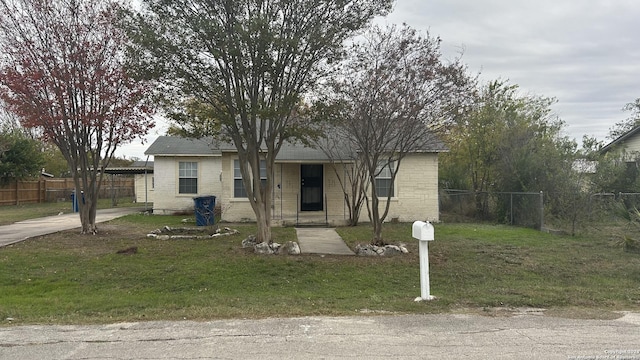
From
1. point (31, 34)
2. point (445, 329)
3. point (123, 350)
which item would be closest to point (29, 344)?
point (123, 350)

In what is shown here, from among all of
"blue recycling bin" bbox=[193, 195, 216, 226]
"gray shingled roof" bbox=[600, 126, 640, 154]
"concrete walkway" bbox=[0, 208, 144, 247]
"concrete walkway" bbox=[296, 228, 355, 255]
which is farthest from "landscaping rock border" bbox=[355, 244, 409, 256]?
"gray shingled roof" bbox=[600, 126, 640, 154]

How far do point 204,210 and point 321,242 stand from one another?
5.82 meters

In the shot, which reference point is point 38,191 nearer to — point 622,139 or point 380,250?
point 380,250

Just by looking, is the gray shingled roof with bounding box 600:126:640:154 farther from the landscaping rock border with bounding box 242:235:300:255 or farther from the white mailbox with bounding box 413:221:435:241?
the white mailbox with bounding box 413:221:435:241

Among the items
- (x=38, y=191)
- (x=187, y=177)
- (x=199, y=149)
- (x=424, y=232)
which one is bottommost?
(x=424, y=232)

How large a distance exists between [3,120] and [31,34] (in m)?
28.5

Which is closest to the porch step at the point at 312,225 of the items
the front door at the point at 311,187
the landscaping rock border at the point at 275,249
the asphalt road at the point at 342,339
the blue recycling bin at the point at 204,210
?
the front door at the point at 311,187

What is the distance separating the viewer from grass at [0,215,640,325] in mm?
6180

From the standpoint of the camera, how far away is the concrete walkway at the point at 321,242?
1049cm

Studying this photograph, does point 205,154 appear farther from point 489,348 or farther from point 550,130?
point 489,348

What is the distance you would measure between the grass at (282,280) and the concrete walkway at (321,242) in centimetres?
93

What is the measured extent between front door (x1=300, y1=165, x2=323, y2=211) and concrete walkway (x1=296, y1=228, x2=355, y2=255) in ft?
9.24

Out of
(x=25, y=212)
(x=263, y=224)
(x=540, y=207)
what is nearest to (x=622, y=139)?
(x=540, y=207)

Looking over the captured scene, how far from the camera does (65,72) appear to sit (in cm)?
1188
